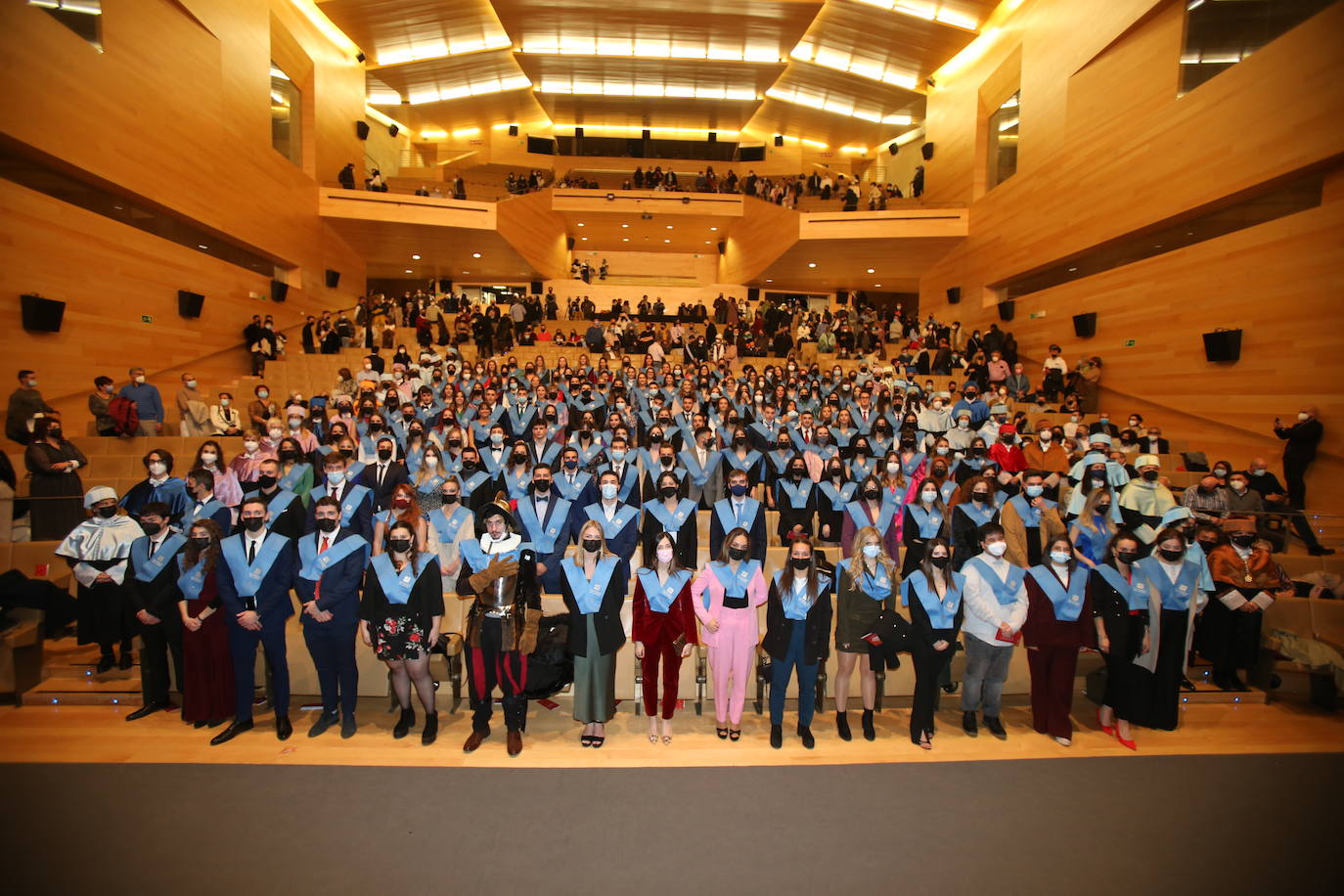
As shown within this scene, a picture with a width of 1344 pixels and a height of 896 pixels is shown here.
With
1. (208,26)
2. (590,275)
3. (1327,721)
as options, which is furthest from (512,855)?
(590,275)

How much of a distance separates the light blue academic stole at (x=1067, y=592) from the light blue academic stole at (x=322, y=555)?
192 inches

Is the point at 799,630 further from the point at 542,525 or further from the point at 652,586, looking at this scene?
the point at 542,525

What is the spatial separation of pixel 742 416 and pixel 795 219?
11803 mm

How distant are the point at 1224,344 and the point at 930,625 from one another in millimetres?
9082

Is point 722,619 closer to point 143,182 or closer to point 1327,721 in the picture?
point 1327,721

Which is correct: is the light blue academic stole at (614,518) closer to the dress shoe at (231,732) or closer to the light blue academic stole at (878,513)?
the light blue academic stole at (878,513)

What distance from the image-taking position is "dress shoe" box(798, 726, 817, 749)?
463 centimetres

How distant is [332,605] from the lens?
15.0ft

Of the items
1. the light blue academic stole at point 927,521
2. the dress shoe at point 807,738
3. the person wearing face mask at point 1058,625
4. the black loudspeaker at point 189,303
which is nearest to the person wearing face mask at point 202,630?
the dress shoe at point 807,738

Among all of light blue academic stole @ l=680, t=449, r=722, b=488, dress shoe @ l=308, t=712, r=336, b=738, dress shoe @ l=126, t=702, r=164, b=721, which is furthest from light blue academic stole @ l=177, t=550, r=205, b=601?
light blue academic stole @ l=680, t=449, r=722, b=488

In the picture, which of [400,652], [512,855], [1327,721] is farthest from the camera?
[1327,721]

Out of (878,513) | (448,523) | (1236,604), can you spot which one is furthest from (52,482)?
(1236,604)

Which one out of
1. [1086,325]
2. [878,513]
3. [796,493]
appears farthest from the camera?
[1086,325]

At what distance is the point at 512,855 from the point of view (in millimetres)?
3430
